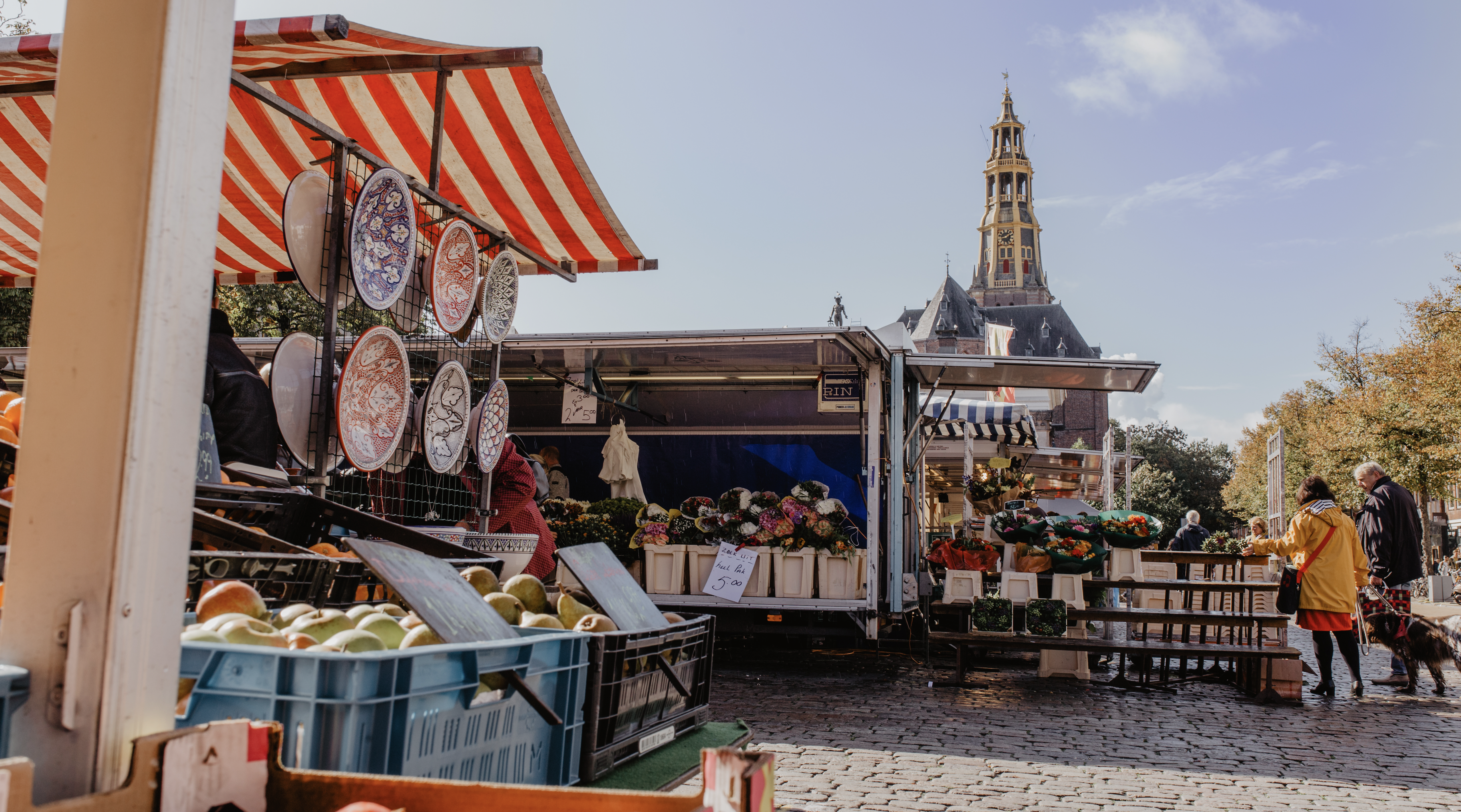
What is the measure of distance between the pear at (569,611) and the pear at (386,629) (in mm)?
650

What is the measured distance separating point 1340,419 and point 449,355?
34.4 metres

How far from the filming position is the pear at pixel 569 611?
2.71 m

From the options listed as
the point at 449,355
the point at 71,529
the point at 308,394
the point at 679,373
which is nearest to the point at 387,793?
the point at 71,529

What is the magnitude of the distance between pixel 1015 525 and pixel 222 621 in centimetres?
817

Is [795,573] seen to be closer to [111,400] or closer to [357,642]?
[357,642]

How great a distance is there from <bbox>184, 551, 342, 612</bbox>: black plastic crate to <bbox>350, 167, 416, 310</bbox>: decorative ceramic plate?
6.29ft

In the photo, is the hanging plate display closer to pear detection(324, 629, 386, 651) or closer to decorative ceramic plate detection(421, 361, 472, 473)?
decorative ceramic plate detection(421, 361, 472, 473)

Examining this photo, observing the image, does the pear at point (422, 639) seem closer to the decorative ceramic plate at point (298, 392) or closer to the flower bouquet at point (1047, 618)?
the decorative ceramic plate at point (298, 392)

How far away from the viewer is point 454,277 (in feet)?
17.0

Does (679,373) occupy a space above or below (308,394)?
above

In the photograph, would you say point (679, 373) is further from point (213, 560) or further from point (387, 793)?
point (387, 793)

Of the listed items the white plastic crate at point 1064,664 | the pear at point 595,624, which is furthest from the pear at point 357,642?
the white plastic crate at point 1064,664

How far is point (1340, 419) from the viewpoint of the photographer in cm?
3291

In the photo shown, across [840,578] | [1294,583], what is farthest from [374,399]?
[1294,583]
